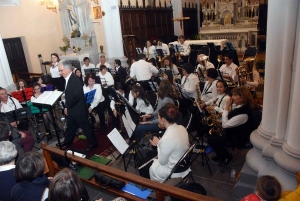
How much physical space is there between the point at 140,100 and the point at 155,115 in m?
0.44

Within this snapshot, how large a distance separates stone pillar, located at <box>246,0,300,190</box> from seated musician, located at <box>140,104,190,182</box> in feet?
3.22

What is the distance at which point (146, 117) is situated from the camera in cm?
485

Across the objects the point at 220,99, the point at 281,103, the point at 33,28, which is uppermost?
the point at 33,28

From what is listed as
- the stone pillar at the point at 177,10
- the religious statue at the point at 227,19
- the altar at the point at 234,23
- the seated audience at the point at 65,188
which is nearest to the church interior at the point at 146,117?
the seated audience at the point at 65,188

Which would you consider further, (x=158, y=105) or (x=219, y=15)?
(x=219, y=15)

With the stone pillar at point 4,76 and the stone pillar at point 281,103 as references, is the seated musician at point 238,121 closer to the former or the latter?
the stone pillar at point 281,103

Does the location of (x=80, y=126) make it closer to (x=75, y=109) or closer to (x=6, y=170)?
(x=75, y=109)

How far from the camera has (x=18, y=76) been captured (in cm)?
995

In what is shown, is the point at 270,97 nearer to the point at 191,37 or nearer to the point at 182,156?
the point at 182,156

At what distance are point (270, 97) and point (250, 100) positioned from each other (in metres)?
0.87

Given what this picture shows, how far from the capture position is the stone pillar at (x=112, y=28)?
1008 cm

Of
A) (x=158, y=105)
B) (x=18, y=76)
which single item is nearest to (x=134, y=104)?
(x=158, y=105)

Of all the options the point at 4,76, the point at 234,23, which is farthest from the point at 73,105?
the point at 234,23

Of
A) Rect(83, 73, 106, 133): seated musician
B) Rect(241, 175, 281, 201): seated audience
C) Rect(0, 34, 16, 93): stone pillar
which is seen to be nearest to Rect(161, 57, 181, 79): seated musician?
Rect(83, 73, 106, 133): seated musician
